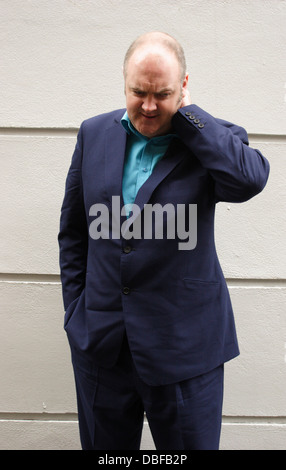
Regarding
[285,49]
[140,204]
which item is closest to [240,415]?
[140,204]

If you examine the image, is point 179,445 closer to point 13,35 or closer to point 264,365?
point 264,365

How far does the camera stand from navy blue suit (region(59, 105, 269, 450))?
1.40 m

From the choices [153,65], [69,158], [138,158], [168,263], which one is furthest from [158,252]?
[69,158]

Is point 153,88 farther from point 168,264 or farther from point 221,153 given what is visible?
point 168,264

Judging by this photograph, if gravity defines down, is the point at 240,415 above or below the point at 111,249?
below

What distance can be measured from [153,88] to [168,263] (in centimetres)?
56

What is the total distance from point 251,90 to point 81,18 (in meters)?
0.88

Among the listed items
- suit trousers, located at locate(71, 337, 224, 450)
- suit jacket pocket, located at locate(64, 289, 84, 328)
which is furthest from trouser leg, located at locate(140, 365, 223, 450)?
suit jacket pocket, located at locate(64, 289, 84, 328)

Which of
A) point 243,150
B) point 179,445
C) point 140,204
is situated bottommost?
point 179,445

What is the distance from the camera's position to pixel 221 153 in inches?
53.7

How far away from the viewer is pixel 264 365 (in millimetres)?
2400

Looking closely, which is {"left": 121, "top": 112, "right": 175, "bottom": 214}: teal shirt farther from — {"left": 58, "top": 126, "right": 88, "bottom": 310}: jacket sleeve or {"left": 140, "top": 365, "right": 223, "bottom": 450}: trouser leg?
{"left": 140, "top": 365, "right": 223, "bottom": 450}: trouser leg

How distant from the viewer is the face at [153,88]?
4.34 ft

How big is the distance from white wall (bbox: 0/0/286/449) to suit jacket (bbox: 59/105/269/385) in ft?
2.19
